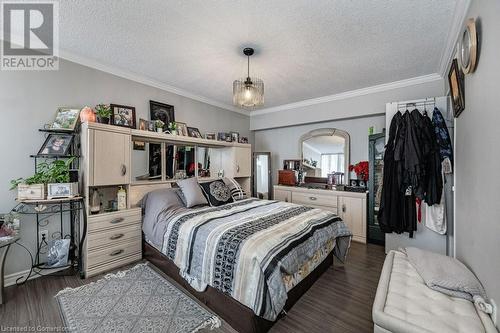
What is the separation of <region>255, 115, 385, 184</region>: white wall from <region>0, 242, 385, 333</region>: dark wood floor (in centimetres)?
223

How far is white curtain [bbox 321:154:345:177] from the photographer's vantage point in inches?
165

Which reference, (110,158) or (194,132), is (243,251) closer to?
(110,158)

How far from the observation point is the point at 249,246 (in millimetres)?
1620

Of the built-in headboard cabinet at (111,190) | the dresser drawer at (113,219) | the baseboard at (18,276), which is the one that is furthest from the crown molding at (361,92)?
the baseboard at (18,276)

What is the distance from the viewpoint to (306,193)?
4098 mm

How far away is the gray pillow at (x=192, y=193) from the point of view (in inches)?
112

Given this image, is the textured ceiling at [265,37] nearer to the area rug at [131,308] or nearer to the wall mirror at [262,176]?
the wall mirror at [262,176]

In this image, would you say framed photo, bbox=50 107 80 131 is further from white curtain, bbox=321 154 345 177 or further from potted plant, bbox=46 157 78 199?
white curtain, bbox=321 154 345 177

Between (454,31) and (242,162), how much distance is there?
3340mm

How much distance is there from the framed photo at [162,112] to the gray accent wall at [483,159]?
3.54 meters

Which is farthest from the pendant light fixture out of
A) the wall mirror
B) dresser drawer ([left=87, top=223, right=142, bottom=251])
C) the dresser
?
the wall mirror

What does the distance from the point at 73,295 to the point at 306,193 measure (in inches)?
139

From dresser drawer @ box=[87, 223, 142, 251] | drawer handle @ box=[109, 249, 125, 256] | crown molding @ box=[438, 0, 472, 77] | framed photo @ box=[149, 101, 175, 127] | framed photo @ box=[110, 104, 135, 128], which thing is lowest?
drawer handle @ box=[109, 249, 125, 256]

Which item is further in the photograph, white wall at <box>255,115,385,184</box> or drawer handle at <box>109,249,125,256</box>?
white wall at <box>255,115,385,184</box>
